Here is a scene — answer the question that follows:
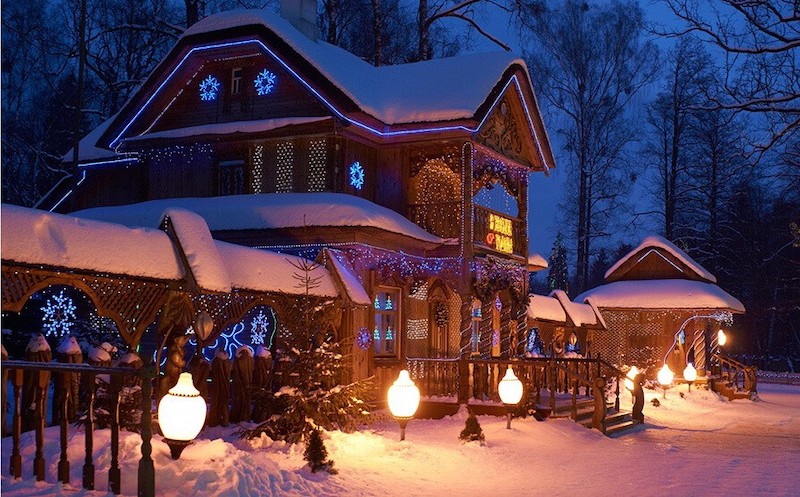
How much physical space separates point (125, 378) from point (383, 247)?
8101mm

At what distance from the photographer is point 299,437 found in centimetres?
1244

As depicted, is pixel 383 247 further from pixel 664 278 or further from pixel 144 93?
pixel 664 278

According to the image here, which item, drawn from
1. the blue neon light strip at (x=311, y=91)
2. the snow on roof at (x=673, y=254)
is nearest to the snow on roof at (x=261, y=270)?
the blue neon light strip at (x=311, y=91)

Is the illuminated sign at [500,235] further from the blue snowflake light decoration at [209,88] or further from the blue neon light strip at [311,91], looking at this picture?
the blue snowflake light decoration at [209,88]

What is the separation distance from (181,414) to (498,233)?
14.5m

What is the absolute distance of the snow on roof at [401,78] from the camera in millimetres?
20172

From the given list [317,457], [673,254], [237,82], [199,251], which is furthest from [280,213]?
[673,254]

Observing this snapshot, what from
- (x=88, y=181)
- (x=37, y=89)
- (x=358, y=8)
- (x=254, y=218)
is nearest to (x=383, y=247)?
(x=254, y=218)

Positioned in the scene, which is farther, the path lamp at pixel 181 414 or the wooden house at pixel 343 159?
the wooden house at pixel 343 159

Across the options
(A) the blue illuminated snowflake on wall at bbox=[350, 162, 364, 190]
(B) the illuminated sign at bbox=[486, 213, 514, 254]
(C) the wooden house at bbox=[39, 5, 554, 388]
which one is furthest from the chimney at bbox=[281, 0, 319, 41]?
(B) the illuminated sign at bbox=[486, 213, 514, 254]

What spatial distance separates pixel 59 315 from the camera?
69.5 ft

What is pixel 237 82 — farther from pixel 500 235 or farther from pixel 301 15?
pixel 500 235

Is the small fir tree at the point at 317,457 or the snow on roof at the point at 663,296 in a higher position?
the snow on roof at the point at 663,296

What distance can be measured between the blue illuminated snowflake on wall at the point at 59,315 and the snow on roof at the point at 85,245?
8.24 metres
